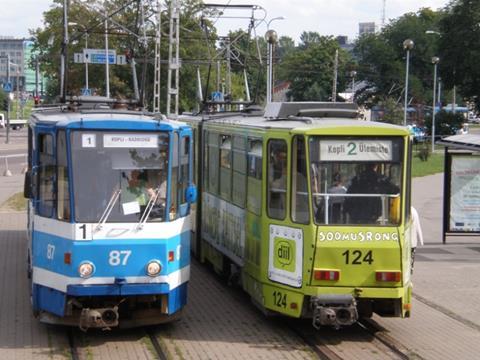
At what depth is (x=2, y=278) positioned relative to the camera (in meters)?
15.7

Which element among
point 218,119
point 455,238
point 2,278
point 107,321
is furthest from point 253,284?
point 455,238

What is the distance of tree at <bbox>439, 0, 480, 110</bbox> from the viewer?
2793 inches

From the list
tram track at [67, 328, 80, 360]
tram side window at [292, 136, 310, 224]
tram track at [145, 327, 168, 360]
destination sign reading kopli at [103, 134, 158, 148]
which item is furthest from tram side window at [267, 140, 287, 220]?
tram track at [67, 328, 80, 360]

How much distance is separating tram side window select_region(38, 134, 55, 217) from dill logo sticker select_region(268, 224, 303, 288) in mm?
2774

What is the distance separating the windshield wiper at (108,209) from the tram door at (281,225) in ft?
6.64

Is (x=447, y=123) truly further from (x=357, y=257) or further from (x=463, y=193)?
(x=357, y=257)

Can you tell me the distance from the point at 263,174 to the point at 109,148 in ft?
7.12

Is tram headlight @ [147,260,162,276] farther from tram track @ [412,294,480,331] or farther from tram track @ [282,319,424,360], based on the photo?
tram track @ [412,294,480,331]

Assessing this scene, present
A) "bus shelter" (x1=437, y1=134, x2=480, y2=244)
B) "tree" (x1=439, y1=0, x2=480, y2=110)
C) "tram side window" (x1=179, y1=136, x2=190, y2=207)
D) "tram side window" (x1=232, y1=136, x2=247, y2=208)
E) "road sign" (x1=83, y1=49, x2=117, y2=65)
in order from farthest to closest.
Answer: "tree" (x1=439, y1=0, x2=480, y2=110)
"road sign" (x1=83, y1=49, x2=117, y2=65)
"bus shelter" (x1=437, y1=134, x2=480, y2=244)
"tram side window" (x1=232, y1=136, x2=247, y2=208)
"tram side window" (x1=179, y1=136, x2=190, y2=207)

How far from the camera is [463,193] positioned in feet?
66.4

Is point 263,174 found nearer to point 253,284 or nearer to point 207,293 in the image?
point 253,284

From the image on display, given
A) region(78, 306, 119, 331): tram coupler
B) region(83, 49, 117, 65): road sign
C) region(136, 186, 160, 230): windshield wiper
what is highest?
region(83, 49, 117, 65): road sign

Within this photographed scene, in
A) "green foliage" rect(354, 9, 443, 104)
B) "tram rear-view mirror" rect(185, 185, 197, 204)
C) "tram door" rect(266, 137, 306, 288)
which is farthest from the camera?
"green foliage" rect(354, 9, 443, 104)

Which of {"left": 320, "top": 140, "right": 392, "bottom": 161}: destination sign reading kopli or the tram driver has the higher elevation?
{"left": 320, "top": 140, "right": 392, "bottom": 161}: destination sign reading kopli
